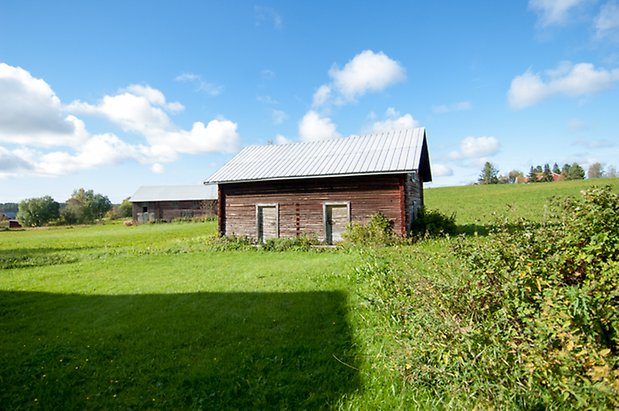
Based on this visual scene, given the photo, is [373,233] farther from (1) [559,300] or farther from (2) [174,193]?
(2) [174,193]

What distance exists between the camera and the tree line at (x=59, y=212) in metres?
63.4

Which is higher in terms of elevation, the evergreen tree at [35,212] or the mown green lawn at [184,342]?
the evergreen tree at [35,212]

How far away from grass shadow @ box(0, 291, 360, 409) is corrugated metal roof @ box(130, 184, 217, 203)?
4409 centimetres

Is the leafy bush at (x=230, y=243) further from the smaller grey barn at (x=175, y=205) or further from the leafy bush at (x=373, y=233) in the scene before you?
the smaller grey barn at (x=175, y=205)

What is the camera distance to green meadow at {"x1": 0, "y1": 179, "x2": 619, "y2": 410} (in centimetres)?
386

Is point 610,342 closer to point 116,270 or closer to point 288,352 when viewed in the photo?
point 288,352

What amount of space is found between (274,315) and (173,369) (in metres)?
2.34

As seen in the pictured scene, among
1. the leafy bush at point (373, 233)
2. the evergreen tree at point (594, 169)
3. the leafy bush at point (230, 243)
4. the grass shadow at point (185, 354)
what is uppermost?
the evergreen tree at point (594, 169)

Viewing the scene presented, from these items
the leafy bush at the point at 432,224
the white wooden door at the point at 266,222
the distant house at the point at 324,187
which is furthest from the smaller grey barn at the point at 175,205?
the leafy bush at the point at 432,224

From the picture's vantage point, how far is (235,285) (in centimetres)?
972

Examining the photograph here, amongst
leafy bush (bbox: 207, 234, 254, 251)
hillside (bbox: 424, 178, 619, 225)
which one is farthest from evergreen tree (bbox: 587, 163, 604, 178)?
leafy bush (bbox: 207, 234, 254, 251)

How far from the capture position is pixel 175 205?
169ft

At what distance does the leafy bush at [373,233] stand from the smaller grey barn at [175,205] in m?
37.2

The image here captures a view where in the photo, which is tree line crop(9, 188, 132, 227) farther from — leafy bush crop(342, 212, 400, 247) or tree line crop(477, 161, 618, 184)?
tree line crop(477, 161, 618, 184)
